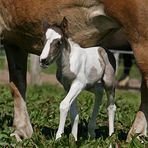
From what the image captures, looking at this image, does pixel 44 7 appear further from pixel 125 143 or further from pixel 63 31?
pixel 125 143

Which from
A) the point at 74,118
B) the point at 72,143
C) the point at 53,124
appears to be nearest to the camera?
the point at 72,143

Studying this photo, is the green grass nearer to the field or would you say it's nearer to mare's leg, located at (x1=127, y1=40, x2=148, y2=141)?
the field

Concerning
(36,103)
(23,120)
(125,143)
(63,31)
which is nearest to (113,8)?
(63,31)

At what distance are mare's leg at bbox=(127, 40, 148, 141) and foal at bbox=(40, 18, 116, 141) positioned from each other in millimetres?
239

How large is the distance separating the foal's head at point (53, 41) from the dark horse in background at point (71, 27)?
1.09 ft

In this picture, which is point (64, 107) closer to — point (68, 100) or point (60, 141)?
point (68, 100)

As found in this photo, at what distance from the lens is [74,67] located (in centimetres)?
552

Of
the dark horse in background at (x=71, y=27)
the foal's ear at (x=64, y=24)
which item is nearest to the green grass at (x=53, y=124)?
the dark horse in background at (x=71, y=27)

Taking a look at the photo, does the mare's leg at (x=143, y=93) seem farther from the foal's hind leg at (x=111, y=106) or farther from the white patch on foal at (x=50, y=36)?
the white patch on foal at (x=50, y=36)

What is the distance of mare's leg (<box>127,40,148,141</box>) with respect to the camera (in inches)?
213

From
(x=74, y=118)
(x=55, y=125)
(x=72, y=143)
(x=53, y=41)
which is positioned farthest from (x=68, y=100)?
Answer: (x=55, y=125)

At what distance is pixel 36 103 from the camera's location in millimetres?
8961

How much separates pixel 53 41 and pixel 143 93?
1066 millimetres

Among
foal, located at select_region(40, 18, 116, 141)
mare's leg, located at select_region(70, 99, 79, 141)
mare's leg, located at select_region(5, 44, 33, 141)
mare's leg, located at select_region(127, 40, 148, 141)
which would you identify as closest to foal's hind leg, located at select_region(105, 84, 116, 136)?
foal, located at select_region(40, 18, 116, 141)
